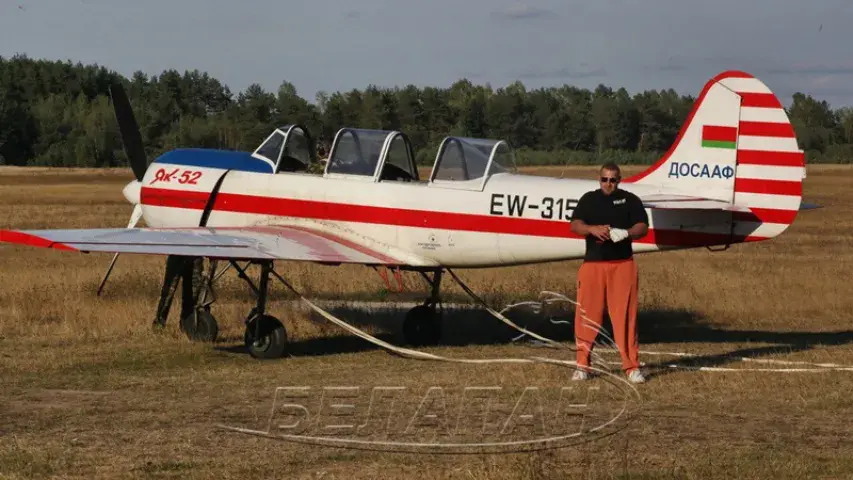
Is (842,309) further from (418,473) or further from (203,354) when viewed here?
(418,473)

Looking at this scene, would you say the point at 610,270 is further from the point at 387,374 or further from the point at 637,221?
the point at 387,374

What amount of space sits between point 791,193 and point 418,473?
20.2 feet

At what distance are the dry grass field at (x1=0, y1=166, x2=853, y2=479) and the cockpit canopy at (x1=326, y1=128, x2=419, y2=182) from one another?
1.87 metres

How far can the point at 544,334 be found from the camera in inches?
561

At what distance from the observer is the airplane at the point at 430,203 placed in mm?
11586

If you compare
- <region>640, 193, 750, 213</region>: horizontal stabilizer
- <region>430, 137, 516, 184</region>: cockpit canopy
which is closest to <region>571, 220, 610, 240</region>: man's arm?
<region>640, 193, 750, 213</region>: horizontal stabilizer

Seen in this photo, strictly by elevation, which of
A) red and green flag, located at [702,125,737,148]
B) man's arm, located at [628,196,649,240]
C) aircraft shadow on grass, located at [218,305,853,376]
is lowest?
aircraft shadow on grass, located at [218,305,853,376]

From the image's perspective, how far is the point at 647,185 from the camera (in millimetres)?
12211

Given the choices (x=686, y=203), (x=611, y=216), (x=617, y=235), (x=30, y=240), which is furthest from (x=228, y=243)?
(x=686, y=203)

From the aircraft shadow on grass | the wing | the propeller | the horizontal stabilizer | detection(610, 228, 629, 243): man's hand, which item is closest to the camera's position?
detection(610, 228, 629, 243): man's hand

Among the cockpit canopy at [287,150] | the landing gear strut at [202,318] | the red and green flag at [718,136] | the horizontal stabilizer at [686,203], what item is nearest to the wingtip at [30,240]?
the landing gear strut at [202,318]

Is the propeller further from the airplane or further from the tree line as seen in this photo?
the tree line

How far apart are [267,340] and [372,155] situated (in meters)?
2.33

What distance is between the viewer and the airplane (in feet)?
38.0
